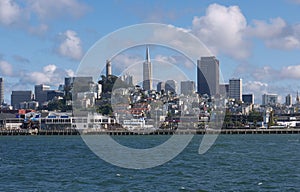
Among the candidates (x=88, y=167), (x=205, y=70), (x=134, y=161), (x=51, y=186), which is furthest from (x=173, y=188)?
(x=205, y=70)

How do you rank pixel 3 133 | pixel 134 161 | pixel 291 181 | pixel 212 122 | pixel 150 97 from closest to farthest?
pixel 291 181 < pixel 134 161 < pixel 3 133 < pixel 212 122 < pixel 150 97

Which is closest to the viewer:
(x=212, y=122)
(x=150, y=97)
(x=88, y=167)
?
(x=88, y=167)

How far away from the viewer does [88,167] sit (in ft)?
131

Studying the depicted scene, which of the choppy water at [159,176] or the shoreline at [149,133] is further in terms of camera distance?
the shoreline at [149,133]

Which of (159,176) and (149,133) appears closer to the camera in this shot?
(159,176)

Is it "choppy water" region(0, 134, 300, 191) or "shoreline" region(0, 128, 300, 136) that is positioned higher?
"shoreline" region(0, 128, 300, 136)

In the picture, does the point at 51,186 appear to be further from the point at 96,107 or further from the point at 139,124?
the point at 96,107

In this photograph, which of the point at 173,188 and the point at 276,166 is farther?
the point at 276,166

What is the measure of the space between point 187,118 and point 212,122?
742 cm

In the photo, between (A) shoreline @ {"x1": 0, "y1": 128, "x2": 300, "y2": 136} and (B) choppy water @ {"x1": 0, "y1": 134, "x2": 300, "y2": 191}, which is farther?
(A) shoreline @ {"x1": 0, "y1": 128, "x2": 300, "y2": 136}

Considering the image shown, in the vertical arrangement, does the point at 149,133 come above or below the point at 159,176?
above

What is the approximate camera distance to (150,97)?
639 ft

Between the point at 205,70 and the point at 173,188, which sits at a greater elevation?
the point at 205,70

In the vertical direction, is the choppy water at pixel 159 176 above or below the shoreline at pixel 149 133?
below
